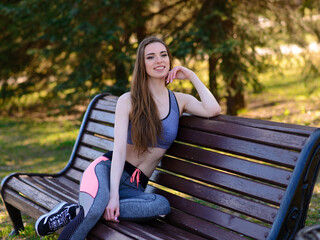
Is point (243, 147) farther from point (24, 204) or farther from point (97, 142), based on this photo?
point (24, 204)

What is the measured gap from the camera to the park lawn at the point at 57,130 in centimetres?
713

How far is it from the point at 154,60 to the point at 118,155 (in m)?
0.77

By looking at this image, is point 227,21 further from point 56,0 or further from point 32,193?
point 32,193

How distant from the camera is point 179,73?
3586 millimetres

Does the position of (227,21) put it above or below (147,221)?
above

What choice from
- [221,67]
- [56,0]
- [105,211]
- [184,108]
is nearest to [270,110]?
[221,67]

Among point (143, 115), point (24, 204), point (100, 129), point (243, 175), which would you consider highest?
point (143, 115)

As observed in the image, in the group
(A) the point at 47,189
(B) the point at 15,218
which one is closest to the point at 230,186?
(A) the point at 47,189

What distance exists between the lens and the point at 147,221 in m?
3.16

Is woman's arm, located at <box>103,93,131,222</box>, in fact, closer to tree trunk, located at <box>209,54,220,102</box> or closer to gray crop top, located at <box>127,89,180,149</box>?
gray crop top, located at <box>127,89,180,149</box>

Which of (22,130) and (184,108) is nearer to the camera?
(184,108)

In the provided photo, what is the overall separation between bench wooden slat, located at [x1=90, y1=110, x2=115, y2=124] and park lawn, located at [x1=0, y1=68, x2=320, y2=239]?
1335mm

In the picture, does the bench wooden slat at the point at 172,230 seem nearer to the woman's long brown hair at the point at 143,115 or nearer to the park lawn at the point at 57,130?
the woman's long brown hair at the point at 143,115

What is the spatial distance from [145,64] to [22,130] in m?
7.58
